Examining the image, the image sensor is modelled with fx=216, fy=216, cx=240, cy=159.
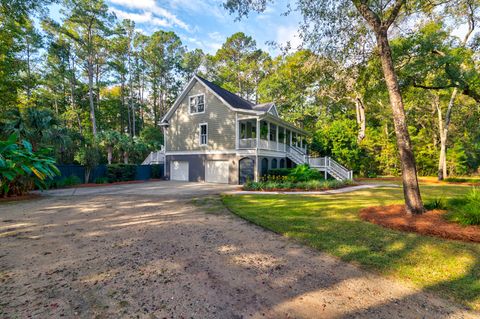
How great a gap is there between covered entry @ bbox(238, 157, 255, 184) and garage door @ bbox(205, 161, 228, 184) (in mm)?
1206

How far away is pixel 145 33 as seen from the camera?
29750 millimetres

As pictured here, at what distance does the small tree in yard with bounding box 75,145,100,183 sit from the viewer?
14.9 metres

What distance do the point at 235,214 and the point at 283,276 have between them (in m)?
3.73

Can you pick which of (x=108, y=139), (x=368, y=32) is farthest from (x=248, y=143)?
(x=108, y=139)

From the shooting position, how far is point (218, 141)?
54.1 feet

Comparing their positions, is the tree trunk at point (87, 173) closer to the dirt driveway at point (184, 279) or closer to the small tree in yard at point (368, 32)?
the dirt driveway at point (184, 279)

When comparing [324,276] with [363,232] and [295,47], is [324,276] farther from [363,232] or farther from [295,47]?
[295,47]

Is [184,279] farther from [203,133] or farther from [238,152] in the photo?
[203,133]

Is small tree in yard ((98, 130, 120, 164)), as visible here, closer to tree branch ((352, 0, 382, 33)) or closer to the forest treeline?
the forest treeline

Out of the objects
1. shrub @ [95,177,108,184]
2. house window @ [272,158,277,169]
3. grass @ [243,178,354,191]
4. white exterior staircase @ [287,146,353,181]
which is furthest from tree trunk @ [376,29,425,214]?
shrub @ [95,177,108,184]

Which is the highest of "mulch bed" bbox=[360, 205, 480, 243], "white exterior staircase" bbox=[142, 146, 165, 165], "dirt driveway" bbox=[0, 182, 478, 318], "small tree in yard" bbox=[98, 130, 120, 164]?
"small tree in yard" bbox=[98, 130, 120, 164]

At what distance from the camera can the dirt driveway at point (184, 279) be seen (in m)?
2.42

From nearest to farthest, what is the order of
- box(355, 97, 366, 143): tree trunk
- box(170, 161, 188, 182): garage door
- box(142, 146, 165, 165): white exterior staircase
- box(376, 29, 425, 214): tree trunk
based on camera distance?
1. box(376, 29, 425, 214): tree trunk
2. box(170, 161, 188, 182): garage door
3. box(142, 146, 165, 165): white exterior staircase
4. box(355, 97, 366, 143): tree trunk

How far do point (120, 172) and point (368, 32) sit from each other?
59.4 feet
